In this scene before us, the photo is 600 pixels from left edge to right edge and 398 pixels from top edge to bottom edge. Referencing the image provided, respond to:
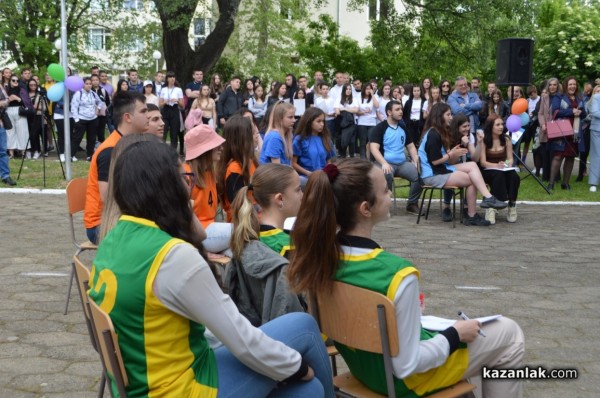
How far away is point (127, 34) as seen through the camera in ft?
73.8

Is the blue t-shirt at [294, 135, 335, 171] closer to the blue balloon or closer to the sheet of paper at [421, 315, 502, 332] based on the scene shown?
the sheet of paper at [421, 315, 502, 332]

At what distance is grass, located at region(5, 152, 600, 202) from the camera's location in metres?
12.4

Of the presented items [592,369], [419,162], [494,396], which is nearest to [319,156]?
[419,162]

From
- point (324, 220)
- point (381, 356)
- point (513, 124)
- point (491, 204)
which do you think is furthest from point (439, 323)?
point (513, 124)

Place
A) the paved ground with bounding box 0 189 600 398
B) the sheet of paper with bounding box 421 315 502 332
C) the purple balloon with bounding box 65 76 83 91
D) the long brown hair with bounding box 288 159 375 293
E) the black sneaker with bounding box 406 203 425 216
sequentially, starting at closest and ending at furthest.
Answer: the long brown hair with bounding box 288 159 375 293
the sheet of paper with bounding box 421 315 502 332
the paved ground with bounding box 0 189 600 398
the black sneaker with bounding box 406 203 425 216
the purple balloon with bounding box 65 76 83 91

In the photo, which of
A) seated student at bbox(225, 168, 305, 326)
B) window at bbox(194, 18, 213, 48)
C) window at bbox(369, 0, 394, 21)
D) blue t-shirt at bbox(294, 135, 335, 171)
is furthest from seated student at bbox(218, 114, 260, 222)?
window at bbox(194, 18, 213, 48)

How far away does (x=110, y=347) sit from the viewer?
2.58 m

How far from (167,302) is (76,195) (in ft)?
12.0

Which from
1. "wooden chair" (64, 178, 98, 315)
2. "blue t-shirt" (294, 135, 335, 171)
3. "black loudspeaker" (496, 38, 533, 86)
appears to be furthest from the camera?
"black loudspeaker" (496, 38, 533, 86)

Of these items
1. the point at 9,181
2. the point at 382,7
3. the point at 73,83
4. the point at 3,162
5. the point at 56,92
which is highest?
the point at 382,7

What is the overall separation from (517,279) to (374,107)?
10.2m

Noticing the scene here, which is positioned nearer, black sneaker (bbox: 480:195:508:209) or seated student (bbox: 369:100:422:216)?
black sneaker (bbox: 480:195:508:209)

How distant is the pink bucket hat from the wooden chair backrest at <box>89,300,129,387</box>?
299 cm

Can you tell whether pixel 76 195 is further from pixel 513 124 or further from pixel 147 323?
pixel 513 124
